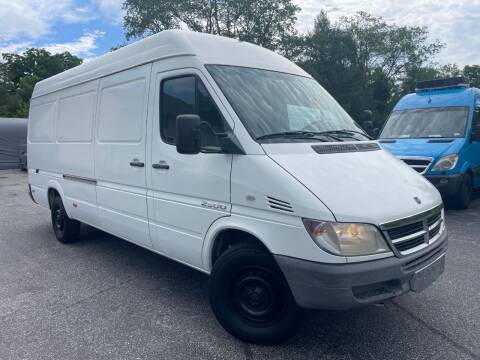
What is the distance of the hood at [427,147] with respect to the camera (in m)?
7.63

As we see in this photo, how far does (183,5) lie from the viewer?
3142cm

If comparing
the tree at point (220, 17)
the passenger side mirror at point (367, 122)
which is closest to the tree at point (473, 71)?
the tree at point (220, 17)

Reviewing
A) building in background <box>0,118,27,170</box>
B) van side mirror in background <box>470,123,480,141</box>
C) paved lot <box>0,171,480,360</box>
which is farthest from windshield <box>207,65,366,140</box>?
building in background <box>0,118,27,170</box>

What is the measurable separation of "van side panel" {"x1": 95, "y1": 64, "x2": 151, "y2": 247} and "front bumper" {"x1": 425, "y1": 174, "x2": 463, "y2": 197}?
5.62m

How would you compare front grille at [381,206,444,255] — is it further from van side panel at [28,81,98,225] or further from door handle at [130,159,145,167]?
van side panel at [28,81,98,225]

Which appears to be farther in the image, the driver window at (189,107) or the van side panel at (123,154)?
the van side panel at (123,154)

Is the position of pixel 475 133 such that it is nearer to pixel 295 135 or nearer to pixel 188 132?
pixel 295 135

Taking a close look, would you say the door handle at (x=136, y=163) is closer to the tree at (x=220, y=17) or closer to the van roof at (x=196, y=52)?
the van roof at (x=196, y=52)

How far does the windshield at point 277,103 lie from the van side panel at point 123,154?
3.52 ft

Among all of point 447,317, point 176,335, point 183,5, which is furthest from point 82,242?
point 183,5

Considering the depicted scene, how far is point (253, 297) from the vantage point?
314cm

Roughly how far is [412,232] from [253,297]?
4.20 ft

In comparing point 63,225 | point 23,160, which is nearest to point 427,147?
point 63,225

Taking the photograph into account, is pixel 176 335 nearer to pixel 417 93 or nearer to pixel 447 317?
pixel 447 317
